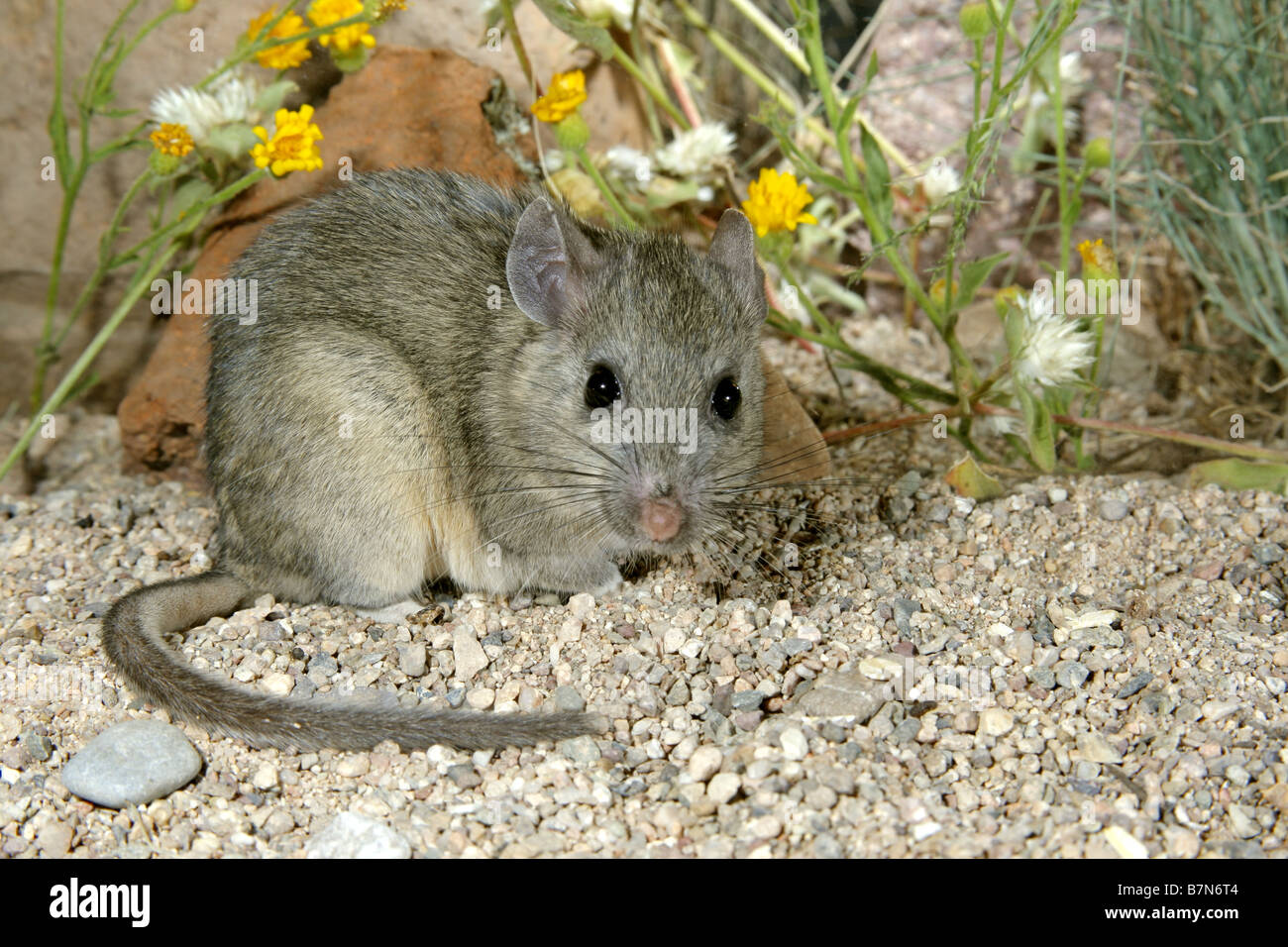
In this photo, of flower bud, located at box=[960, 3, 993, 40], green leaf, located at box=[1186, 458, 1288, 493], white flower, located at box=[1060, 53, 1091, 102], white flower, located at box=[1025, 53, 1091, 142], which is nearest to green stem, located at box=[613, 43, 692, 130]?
flower bud, located at box=[960, 3, 993, 40]

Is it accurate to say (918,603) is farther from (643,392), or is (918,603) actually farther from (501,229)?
(501,229)

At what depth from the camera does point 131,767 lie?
3.20 meters

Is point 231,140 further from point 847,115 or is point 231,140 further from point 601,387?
point 847,115

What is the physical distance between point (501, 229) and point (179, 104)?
5.07 feet

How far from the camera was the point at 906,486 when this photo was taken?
4.68m

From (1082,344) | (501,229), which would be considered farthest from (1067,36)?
(501,229)

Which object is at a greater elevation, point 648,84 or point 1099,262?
point 648,84

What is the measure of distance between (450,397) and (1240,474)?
306cm

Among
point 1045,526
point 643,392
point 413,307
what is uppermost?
point 413,307

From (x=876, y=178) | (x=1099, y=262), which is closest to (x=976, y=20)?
(x=876, y=178)

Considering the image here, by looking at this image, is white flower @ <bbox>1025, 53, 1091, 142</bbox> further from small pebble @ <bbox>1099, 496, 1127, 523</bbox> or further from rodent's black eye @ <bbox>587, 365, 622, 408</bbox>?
rodent's black eye @ <bbox>587, 365, 622, 408</bbox>

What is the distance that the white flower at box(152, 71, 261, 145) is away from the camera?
15.4ft

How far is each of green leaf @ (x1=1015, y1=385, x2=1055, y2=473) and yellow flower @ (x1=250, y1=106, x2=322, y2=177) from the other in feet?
9.06

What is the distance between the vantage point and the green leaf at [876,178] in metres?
4.28
